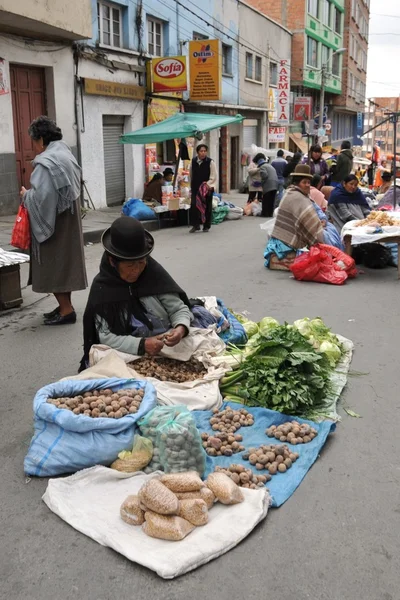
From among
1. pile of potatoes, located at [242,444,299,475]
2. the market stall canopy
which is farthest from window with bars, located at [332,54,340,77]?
pile of potatoes, located at [242,444,299,475]

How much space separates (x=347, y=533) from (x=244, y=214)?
15.4 m

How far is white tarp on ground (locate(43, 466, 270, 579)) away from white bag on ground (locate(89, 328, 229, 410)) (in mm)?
790

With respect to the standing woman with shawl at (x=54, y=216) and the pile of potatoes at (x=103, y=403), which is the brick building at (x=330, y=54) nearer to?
the standing woman with shawl at (x=54, y=216)

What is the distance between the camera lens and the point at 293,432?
12.7ft

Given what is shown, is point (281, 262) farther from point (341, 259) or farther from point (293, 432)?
point (293, 432)

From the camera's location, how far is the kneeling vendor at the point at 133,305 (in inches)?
166

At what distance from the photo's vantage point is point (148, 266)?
14.3 feet

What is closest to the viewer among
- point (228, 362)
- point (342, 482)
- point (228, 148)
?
point (342, 482)

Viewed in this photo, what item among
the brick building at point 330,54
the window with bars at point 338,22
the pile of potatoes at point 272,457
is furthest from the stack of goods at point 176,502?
the window with bars at point 338,22

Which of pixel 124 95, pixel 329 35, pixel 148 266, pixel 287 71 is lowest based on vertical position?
pixel 148 266

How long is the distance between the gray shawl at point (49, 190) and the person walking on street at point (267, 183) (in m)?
10.8

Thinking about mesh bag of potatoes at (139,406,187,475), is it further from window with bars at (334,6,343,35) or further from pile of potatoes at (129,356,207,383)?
window with bars at (334,6,343,35)

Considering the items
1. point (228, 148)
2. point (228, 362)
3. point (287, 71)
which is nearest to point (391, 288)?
point (228, 362)

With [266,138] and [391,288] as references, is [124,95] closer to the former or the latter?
[391,288]
